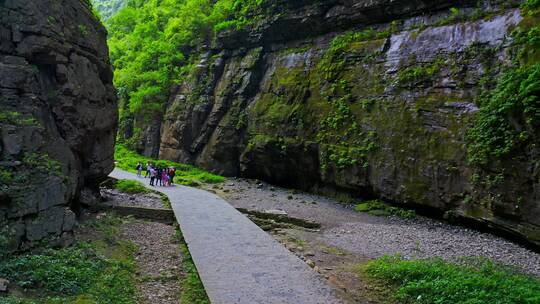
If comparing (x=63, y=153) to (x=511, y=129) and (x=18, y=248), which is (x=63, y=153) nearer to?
(x=18, y=248)

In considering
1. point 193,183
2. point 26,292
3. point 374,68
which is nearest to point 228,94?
point 193,183

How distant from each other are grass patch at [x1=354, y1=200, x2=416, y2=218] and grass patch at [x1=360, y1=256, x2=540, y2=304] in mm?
6987

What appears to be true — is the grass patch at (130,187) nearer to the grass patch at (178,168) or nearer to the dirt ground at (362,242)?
the grass patch at (178,168)

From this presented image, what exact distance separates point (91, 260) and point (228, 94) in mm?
21948

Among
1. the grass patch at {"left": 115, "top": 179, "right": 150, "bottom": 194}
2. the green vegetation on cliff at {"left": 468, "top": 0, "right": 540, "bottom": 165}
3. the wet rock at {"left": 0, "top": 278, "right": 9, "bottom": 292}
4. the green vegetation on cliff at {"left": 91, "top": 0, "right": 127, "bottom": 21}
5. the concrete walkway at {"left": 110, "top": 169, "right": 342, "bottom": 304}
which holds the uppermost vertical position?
the green vegetation on cliff at {"left": 91, "top": 0, "right": 127, "bottom": 21}

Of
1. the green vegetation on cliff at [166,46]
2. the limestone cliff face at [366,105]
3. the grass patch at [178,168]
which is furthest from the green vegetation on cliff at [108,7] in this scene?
the limestone cliff face at [366,105]

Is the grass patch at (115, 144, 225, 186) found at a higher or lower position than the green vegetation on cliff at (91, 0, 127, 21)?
lower

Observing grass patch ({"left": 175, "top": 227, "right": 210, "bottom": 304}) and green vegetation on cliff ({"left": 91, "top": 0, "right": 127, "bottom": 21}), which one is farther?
green vegetation on cliff ({"left": 91, "top": 0, "right": 127, "bottom": 21})

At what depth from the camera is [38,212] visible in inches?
356

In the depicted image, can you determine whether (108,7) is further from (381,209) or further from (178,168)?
(381,209)

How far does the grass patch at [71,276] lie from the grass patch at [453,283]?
18.9 ft

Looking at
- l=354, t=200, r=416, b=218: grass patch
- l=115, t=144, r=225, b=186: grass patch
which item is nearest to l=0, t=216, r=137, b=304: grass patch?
l=354, t=200, r=416, b=218: grass patch

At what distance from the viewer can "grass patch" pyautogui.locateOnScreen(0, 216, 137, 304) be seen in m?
7.19

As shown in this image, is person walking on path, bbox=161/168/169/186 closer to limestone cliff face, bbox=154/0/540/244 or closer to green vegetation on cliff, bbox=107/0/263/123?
limestone cliff face, bbox=154/0/540/244
